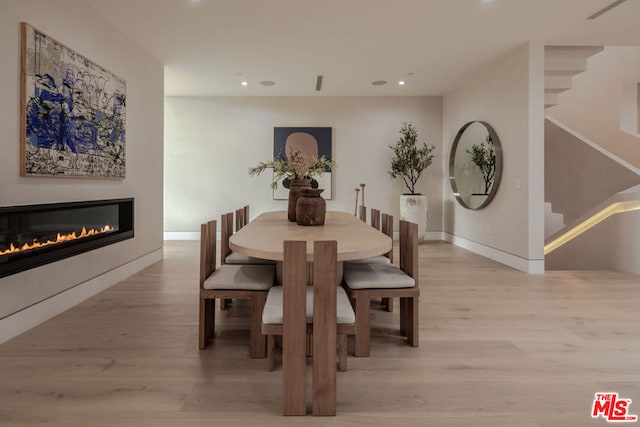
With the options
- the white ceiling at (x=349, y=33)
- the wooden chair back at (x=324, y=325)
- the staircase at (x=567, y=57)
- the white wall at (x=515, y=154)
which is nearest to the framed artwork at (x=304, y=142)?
the white ceiling at (x=349, y=33)

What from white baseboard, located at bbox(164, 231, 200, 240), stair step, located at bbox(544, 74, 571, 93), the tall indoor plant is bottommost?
white baseboard, located at bbox(164, 231, 200, 240)

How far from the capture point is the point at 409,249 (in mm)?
2334

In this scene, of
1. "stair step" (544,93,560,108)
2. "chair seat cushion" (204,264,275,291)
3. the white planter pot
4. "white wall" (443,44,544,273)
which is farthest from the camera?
the white planter pot

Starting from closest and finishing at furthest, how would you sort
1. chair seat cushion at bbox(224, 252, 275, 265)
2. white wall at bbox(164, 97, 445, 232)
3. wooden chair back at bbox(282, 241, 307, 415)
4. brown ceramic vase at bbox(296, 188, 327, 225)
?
wooden chair back at bbox(282, 241, 307, 415) → brown ceramic vase at bbox(296, 188, 327, 225) → chair seat cushion at bbox(224, 252, 275, 265) → white wall at bbox(164, 97, 445, 232)

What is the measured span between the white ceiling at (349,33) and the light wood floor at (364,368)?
2.62 metres

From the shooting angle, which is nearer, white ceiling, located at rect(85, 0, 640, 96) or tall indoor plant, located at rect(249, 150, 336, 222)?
tall indoor plant, located at rect(249, 150, 336, 222)

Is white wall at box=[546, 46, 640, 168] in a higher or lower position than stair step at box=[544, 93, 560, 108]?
higher

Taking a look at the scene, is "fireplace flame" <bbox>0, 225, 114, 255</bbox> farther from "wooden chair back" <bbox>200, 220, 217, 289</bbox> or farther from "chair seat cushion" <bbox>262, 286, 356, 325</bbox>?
"chair seat cushion" <bbox>262, 286, 356, 325</bbox>

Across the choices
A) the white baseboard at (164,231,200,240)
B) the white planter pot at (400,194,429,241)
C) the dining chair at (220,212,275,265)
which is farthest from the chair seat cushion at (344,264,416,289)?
the white baseboard at (164,231,200,240)

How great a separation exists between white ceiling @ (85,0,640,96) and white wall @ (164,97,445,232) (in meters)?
1.25

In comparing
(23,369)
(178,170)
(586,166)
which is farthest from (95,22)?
(586,166)

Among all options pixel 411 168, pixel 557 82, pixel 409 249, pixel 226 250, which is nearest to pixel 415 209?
pixel 411 168

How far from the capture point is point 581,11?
3596 mm

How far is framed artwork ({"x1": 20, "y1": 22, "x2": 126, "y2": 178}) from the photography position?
2.63 meters
